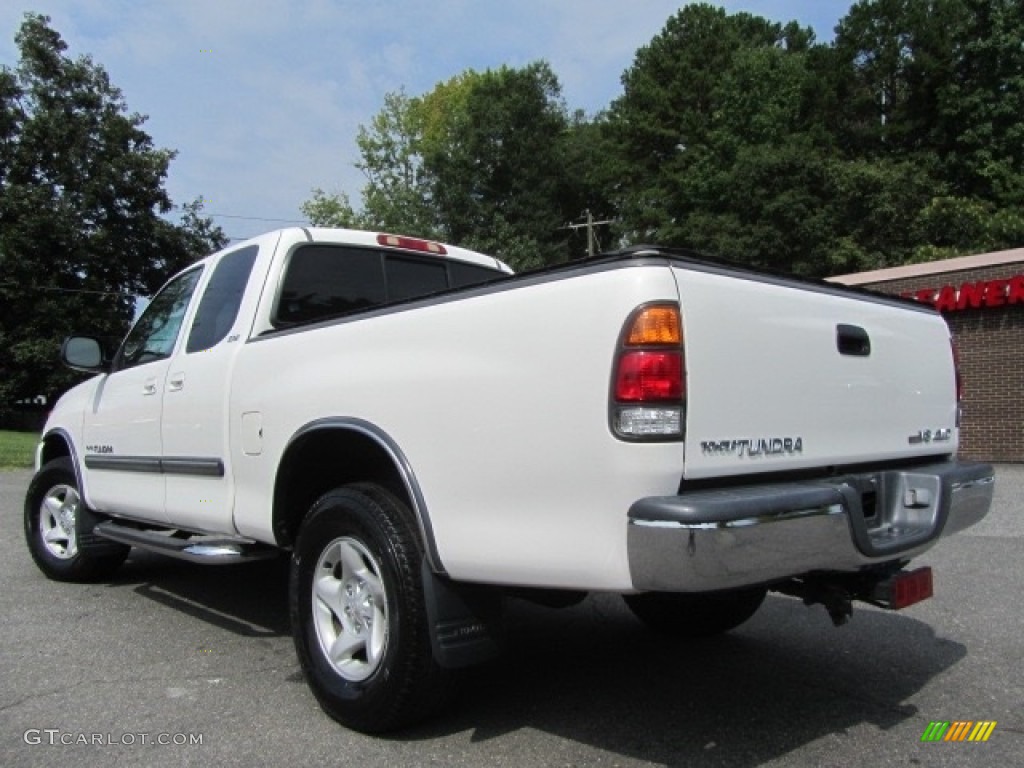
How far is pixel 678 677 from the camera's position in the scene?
4047 millimetres

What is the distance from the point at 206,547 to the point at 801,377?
9.40 feet

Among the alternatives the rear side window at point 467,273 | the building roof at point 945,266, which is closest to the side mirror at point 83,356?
the rear side window at point 467,273

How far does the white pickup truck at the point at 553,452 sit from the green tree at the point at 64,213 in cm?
3456

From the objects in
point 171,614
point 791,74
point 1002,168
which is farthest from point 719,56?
point 171,614

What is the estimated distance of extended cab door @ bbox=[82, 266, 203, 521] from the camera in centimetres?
484

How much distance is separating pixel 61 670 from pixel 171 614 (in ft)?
3.42

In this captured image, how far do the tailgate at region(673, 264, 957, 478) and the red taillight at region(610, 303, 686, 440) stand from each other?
6 cm

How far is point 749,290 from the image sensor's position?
2.88 m

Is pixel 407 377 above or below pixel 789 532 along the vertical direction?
above

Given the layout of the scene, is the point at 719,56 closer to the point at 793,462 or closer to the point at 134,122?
the point at 134,122

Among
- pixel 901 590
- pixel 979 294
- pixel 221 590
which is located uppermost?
pixel 979 294

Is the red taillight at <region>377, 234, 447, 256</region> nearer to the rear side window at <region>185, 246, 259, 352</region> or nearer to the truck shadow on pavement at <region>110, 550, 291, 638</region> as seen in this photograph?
the rear side window at <region>185, 246, 259, 352</region>

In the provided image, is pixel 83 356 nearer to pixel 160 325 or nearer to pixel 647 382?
pixel 160 325

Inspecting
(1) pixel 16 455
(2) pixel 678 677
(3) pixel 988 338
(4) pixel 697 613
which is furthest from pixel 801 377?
(1) pixel 16 455
